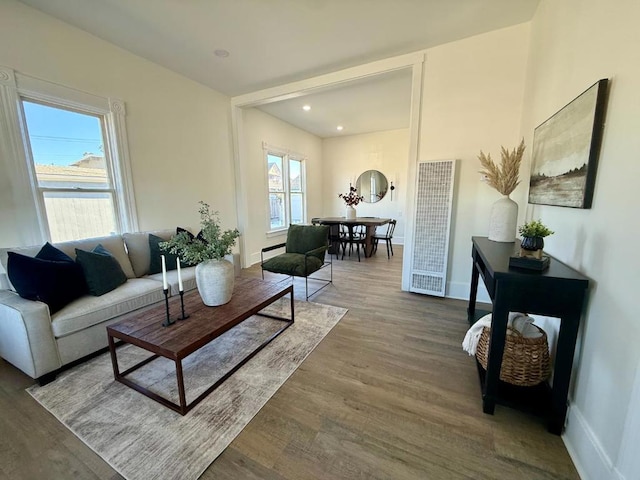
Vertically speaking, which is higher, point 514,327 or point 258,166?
point 258,166

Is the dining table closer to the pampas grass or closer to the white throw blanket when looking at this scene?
the pampas grass

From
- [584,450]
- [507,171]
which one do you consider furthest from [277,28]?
[584,450]

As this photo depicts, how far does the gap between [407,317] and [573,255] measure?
1605 mm

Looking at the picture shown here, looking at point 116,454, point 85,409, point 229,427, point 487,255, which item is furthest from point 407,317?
point 85,409

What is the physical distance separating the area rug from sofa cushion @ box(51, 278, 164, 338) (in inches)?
13.8

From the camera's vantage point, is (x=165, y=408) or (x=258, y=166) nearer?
(x=165, y=408)

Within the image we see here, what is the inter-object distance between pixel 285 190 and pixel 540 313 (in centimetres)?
531

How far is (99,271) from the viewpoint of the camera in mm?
2248

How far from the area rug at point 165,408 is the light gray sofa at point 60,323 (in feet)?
0.51

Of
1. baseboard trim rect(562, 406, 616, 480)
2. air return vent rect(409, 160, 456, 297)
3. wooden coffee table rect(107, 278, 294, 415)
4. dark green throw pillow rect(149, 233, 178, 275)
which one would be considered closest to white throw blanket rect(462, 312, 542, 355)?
baseboard trim rect(562, 406, 616, 480)

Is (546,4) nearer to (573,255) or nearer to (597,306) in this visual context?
(573,255)

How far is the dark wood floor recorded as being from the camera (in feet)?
4.11

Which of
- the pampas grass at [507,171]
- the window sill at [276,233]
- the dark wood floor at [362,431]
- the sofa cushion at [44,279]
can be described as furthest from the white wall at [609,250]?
the window sill at [276,233]

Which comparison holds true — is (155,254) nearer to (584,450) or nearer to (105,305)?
(105,305)
